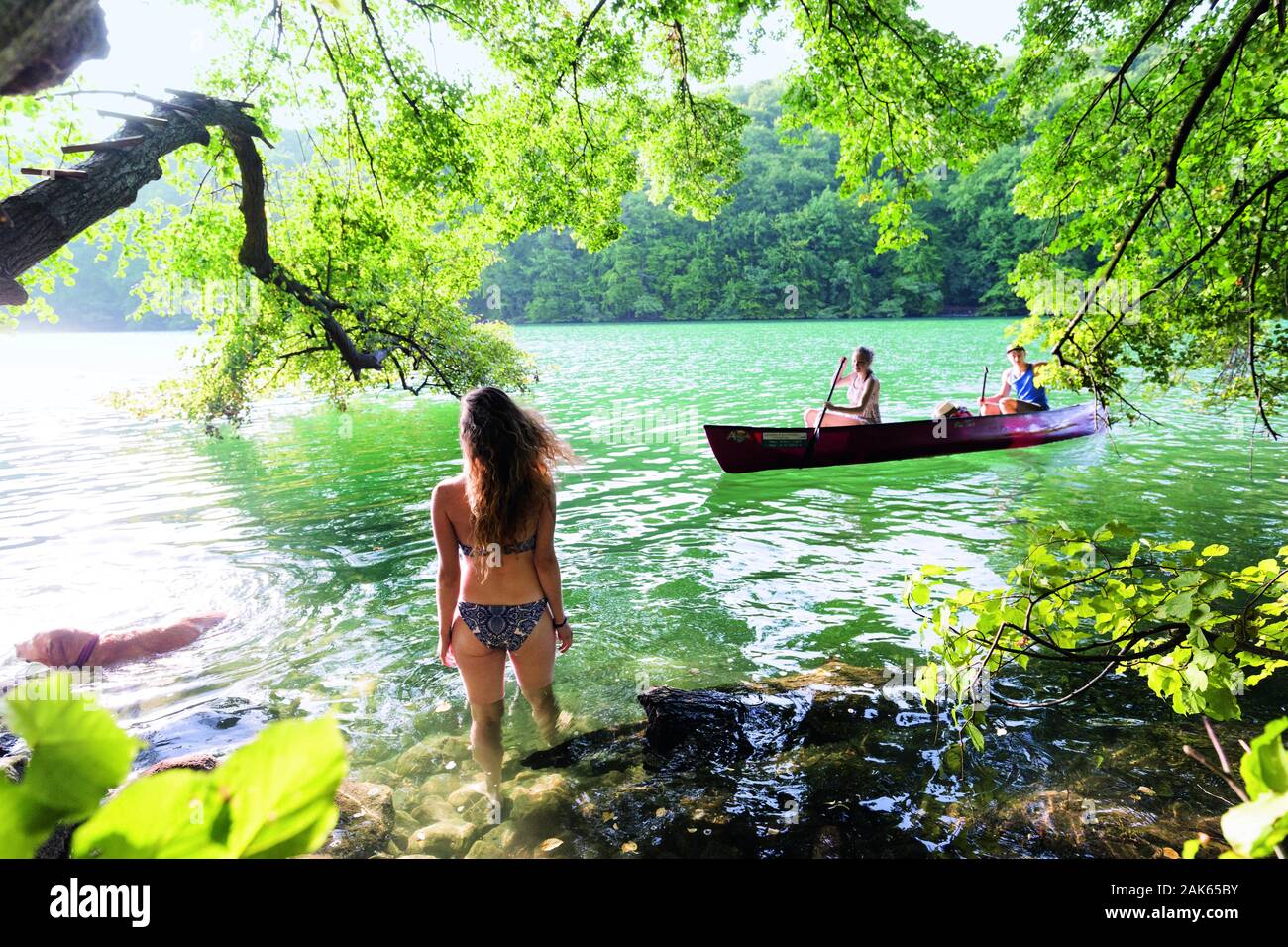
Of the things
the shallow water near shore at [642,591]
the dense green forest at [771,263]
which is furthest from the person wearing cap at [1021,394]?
the dense green forest at [771,263]

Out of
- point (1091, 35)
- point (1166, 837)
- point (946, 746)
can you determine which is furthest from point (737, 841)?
point (1091, 35)

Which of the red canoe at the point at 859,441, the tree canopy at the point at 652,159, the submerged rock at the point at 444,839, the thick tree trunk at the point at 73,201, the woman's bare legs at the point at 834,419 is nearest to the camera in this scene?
the submerged rock at the point at 444,839

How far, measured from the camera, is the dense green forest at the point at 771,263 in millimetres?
84938

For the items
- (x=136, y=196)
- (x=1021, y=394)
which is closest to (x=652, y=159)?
(x=1021, y=394)

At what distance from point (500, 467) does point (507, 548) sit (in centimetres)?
55

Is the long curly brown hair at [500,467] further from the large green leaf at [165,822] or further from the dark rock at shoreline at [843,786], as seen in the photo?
the large green leaf at [165,822]

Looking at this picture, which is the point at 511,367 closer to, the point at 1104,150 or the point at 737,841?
the point at 1104,150

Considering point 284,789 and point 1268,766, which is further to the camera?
point 1268,766

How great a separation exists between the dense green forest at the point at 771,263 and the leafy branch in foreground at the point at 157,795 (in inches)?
3466

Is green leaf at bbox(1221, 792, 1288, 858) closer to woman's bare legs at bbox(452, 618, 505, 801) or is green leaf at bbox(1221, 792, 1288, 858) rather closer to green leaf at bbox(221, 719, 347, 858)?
green leaf at bbox(221, 719, 347, 858)

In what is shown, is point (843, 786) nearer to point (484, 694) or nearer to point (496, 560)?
point (484, 694)

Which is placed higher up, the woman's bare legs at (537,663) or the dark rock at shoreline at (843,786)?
the woman's bare legs at (537,663)

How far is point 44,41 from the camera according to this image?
0.99 metres

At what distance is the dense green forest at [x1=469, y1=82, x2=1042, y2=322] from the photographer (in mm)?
84938
